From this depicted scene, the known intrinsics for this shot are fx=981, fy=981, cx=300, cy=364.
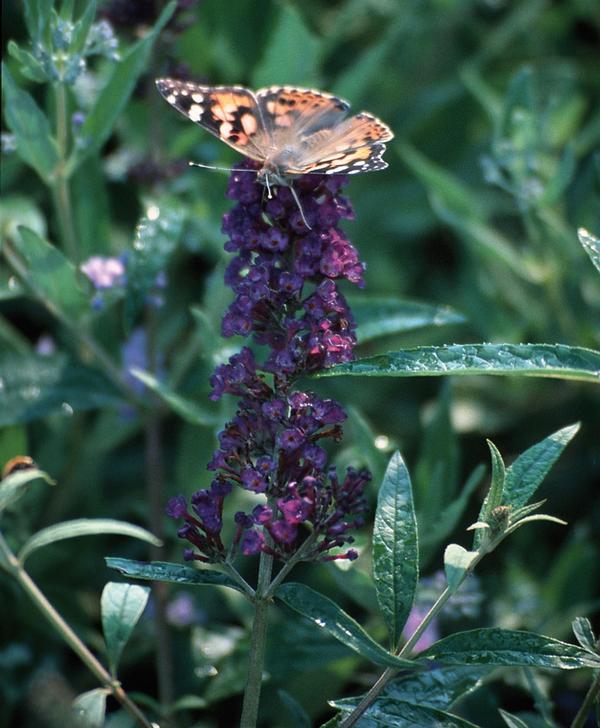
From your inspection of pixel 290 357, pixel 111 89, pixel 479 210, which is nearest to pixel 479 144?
pixel 479 210

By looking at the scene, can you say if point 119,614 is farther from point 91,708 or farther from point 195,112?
point 195,112

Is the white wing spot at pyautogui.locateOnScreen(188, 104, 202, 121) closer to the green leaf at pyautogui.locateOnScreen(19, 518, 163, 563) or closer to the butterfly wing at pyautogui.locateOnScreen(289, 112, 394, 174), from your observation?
the butterfly wing at pyautogui.locateOnScreen(289, 112, 394, 174)

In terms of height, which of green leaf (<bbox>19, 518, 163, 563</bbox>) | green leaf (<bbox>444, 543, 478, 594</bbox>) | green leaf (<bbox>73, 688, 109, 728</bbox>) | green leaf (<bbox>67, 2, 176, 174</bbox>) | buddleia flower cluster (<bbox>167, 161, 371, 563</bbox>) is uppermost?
A: green leaf (<bbox>67, 2, 176, 174</bbox>)

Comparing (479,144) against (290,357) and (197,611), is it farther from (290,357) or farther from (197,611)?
(290,357)

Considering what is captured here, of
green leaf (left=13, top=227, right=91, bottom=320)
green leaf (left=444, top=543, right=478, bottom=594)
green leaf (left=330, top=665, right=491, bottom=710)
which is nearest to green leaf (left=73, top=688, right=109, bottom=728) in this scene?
green leaf (left=330, top=665, right=491, bottom=710)

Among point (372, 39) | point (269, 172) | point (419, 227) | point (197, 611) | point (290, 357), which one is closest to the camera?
point (290, 357)

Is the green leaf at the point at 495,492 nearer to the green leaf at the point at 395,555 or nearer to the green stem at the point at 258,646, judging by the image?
the green leaf at the point at 395,555

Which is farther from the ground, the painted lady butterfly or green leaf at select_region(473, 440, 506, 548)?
the painted lady butterfly
